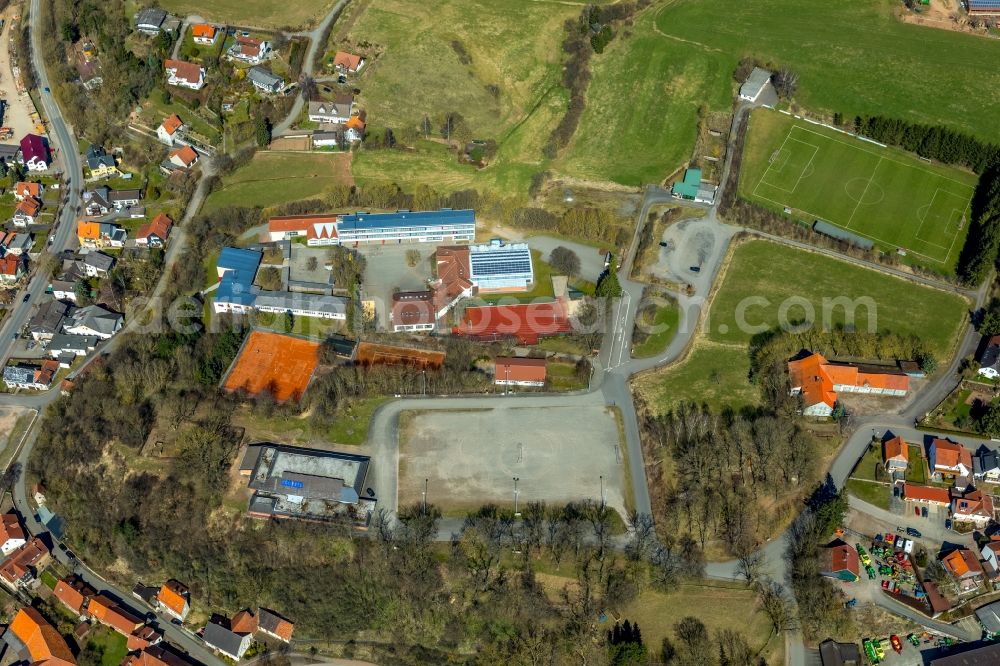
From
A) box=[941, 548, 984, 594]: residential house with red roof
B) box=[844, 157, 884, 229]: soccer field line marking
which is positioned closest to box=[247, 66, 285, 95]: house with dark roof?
box=[844, 157, 884, 229]: soccer field line marking

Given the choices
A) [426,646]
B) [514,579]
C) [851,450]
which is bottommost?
[426,646]

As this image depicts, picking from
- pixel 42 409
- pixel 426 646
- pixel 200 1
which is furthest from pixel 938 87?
pixel 42 409

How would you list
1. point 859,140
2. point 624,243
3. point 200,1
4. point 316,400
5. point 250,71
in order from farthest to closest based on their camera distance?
point 200,1 < point 250,71 < point 859,140 < point 624,243 < point 316,400

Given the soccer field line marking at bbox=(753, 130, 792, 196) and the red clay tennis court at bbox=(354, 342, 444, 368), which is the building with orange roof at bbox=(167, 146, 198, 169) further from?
the soccer field line marking at bbox=(753, 130, 792, 196)

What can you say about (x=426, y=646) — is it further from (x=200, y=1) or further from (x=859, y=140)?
(x=200, y=1)

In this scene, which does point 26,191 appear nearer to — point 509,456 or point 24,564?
point 24,564

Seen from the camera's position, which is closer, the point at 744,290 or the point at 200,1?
the point at 744,290

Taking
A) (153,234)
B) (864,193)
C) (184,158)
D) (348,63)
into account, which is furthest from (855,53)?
(153,234)
